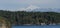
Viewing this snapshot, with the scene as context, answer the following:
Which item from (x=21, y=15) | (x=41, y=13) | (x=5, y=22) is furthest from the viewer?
(x=41, y=13)

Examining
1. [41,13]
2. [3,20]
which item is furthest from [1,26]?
[41,13]

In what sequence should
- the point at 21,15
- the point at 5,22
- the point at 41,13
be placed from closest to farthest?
1. the point at 5,22
2. the point at 21,15
3. the point at 41,13

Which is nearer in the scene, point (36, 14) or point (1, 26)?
point (1, 26)

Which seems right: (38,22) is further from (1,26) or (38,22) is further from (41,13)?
(1,26)

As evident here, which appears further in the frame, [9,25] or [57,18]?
[57,18]

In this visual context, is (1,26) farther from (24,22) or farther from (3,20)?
(24,22)

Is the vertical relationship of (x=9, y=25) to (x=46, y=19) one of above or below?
above

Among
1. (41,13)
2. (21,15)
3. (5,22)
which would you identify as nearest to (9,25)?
(5,22)

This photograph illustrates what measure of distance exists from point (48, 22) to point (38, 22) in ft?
16.6

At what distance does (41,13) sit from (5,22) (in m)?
66.9

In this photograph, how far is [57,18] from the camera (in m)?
73.6

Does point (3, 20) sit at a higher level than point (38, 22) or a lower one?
higher

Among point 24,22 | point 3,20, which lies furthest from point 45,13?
point 3,20

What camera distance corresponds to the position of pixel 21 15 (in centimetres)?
7150
